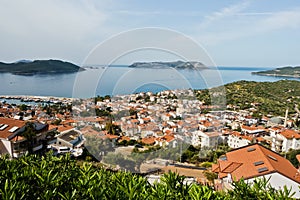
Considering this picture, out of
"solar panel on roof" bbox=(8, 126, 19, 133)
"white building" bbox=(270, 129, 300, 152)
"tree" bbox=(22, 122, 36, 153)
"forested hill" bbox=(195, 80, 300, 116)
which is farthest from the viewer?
"forested hill" bbox=(195, 80, 300, 116)

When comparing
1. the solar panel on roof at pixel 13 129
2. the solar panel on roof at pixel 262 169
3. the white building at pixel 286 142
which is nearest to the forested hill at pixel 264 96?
the white building at pixel 286 142

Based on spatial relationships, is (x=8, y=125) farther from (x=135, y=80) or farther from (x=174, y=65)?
(x=174, y=65)

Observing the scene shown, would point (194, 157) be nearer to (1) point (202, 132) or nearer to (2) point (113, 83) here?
(1) point (202, 132)

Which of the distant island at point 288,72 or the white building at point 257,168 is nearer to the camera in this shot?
the white building at point 257,168

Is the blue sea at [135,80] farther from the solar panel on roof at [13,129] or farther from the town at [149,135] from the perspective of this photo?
the solar panel on roof at [13,129]

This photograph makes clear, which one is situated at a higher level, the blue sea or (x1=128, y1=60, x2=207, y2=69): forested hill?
(x1=128, y1=60, x2=207, y2=69): forested hill

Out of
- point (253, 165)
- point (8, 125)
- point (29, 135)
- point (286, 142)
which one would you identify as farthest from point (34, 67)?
point (253, 165)

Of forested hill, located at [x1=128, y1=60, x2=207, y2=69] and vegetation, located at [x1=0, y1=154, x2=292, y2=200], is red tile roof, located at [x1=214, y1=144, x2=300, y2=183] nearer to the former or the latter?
forested hill, located at [x1=128, y1=60, x2=207, y2=69]

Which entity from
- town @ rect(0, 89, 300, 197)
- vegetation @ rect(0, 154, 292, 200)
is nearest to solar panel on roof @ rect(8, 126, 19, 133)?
town @ rect(0, 89, 300, 197)

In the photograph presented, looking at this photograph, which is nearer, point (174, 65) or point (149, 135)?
point (174, 65)
